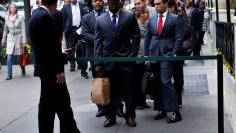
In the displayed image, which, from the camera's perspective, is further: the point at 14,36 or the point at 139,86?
the point at 14,36

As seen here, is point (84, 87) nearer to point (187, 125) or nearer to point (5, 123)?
point (5, 123)

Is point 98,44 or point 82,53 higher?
point 98,44

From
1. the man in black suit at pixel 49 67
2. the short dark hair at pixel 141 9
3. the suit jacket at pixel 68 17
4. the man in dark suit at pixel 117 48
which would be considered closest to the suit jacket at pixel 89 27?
the short dark hair at pixel 141 9

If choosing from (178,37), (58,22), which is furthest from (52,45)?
(178,37)

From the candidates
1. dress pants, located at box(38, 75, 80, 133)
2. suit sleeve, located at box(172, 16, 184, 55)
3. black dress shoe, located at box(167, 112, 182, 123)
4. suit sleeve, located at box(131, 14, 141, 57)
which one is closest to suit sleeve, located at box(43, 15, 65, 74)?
dress pants, located at box(38, 75, 80, 133)

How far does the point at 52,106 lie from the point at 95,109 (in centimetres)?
303

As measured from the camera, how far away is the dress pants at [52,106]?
22.4 ft

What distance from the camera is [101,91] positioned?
8.01 metres

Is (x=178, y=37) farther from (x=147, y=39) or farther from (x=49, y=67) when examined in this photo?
(x=49, y=67)

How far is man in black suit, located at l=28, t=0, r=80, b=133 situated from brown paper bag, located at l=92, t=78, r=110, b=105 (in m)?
1.09

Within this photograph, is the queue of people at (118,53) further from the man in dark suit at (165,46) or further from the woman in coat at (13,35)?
the woman in coat at (13,35)

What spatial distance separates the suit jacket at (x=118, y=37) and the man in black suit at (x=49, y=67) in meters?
1.50

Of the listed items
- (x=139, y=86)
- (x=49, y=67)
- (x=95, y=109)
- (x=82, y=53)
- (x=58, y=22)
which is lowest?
(x=95, y=109)

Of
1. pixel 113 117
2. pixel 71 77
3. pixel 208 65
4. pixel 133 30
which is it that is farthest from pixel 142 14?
pixel 208 65
